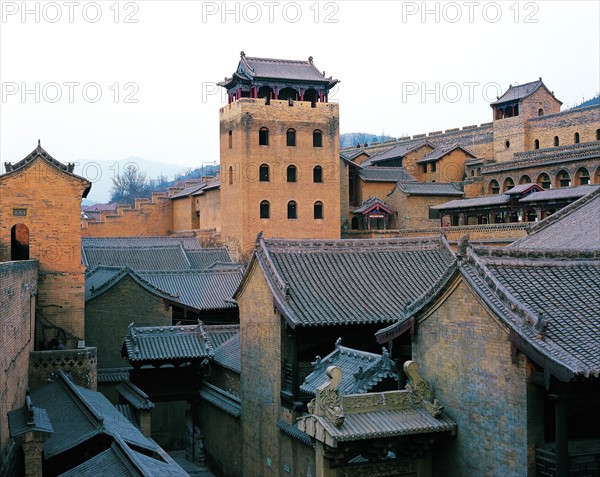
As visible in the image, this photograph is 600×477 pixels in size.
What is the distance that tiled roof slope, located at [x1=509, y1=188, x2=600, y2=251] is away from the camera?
21.8m

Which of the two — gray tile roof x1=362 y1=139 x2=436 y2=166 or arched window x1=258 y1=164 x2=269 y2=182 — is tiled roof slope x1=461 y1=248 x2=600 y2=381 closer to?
arched window x1=258 y1=164 x2=269 y2=182

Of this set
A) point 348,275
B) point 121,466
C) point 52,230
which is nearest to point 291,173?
point 52,230

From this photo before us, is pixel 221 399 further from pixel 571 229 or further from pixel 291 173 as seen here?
pixel 291 173

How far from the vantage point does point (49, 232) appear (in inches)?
1078

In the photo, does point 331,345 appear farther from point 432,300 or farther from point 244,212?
point 244,212

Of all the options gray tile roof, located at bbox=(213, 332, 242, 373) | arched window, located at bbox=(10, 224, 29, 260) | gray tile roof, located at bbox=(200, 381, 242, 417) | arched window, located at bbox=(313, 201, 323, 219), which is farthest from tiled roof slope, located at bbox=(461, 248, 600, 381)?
arched window, located at bbox=(313, 201, 323, 219)

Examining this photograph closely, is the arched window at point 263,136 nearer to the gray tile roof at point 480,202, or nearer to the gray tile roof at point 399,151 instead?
the gray tile roof at point 480,202

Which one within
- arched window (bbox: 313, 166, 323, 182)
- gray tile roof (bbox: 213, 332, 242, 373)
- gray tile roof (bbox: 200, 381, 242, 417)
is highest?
arched window (bbox: 313, 166, 323, 182)

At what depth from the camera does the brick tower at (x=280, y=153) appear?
55.3m

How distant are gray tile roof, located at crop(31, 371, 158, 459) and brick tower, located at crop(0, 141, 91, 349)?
12.1 ft

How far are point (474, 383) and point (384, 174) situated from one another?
4997 cm

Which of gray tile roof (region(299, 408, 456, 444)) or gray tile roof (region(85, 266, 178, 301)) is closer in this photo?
gray tile roof (region(299, 408, 456, 444))

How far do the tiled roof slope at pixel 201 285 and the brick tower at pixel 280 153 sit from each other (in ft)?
54.0

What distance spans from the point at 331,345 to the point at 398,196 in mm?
38643
